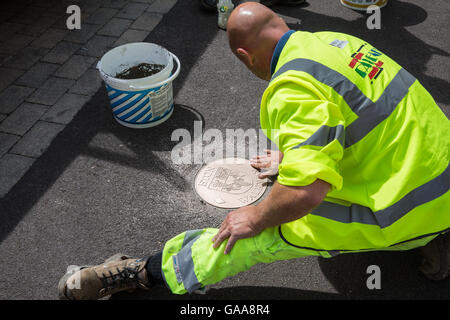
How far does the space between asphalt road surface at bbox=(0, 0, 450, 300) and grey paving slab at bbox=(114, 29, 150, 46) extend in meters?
0.12

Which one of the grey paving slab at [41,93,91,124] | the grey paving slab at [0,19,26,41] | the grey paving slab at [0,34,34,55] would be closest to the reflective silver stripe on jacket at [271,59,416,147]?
the grey paving slab at [41,93,91,124]

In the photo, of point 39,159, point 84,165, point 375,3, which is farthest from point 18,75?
point 375,3

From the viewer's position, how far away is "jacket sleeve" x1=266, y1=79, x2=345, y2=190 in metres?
1.64

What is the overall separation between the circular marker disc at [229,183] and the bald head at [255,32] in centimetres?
130

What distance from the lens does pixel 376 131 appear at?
6.03 ft

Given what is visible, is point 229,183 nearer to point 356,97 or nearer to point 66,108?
point 356,97

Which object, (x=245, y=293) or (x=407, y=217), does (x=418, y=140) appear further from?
(x=245, y=293)

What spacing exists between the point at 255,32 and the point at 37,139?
2460 mm

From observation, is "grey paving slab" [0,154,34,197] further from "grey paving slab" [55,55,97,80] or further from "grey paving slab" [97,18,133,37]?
"grey paving slab" [97,18,133,37]

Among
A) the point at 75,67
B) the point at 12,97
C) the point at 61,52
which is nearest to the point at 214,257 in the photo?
the point at 12,97

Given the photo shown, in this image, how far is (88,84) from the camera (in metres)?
4.15

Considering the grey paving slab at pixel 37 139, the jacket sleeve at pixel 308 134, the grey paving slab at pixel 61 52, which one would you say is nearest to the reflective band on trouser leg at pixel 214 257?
the jacket sleeve at pixel 308 134

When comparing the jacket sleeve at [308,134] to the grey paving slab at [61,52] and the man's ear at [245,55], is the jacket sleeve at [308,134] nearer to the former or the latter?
the man's ear at [245,55]

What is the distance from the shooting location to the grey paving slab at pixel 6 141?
3434 millimetres
